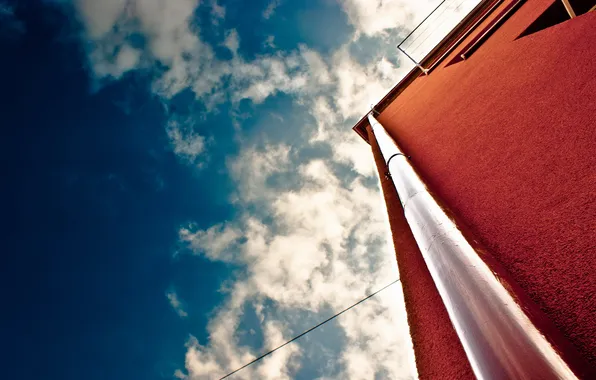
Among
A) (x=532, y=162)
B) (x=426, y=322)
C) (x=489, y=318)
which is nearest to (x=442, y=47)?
(x=532, y=162)

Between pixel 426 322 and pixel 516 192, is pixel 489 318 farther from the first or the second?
pixel 516 192

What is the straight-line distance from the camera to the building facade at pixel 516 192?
1.49 metres

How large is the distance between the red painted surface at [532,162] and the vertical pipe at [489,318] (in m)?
0.28

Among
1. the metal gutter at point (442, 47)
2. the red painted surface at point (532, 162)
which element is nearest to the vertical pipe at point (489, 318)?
the red painted surface at point (532, 162)

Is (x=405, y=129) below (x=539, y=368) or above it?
A: above

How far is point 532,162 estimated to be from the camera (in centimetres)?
240

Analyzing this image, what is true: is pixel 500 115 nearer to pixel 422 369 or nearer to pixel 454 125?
pixel 454 125

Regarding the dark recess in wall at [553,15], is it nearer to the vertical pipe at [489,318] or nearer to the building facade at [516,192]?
the building facade at [516,192]

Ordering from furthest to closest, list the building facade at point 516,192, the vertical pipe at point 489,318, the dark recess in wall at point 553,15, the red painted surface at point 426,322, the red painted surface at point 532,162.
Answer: the dark recess in wall at point 553,15
the red painted surface at point 426,322
the red painted surface at point 532,162
the building facade at point 516,192
the vertical pipe at point 489,318

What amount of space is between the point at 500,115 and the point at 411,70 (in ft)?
16.2

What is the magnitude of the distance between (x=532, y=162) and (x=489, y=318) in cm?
165

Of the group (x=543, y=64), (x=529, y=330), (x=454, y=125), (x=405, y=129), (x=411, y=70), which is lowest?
(x=529, y=330)

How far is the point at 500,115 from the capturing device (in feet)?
10.4

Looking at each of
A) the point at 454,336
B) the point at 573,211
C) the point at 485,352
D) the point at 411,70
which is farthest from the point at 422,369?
the point at 411,70
